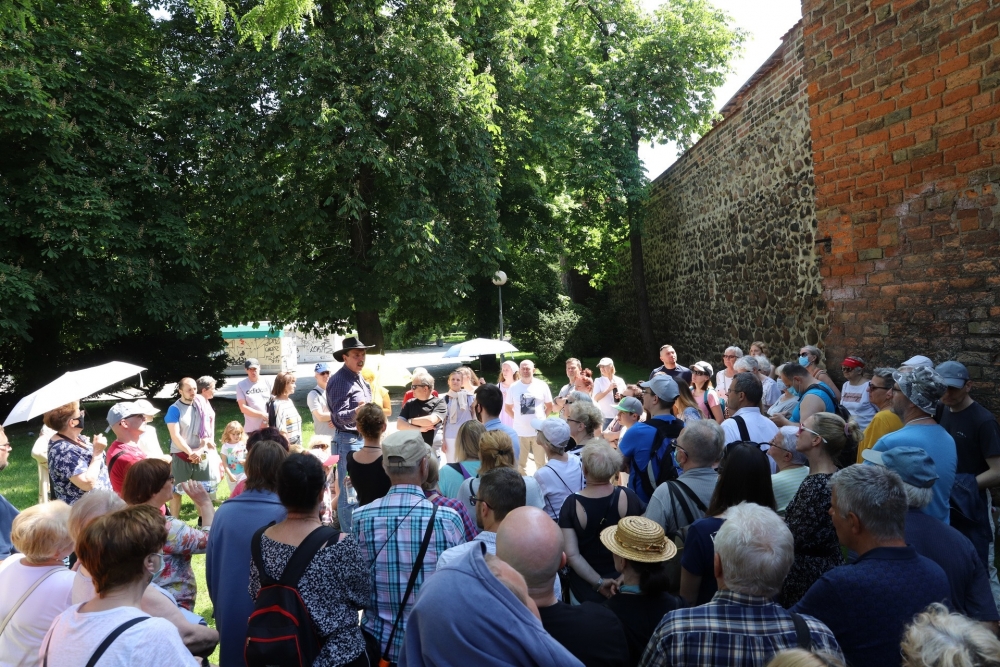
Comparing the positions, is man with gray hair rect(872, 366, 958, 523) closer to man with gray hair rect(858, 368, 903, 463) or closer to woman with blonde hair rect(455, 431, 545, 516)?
man with gray hair rect(858, 368, 903, 463)

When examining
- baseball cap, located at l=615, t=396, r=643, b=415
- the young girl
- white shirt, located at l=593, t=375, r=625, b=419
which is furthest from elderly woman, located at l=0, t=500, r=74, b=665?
white shirt, located at l=593, t=375, r=625, b=419

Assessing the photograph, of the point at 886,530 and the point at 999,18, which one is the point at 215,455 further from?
the point at 999,18

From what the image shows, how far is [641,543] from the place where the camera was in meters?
2.91

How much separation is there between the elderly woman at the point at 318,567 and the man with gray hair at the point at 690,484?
1.61 m

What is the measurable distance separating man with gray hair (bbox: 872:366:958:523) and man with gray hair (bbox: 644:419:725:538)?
0.93 meters

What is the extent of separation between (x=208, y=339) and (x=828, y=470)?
19.2 m

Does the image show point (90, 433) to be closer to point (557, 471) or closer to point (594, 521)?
point (557, 471)

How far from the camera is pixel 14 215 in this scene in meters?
13.6

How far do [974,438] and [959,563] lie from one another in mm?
1676

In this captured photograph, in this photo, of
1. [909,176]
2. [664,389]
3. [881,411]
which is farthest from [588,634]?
[909,176]

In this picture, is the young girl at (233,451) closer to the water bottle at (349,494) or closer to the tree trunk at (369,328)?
the water bottle at (349,494)

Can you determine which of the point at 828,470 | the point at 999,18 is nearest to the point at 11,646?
the point at 828,470

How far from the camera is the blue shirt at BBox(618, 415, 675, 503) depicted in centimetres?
456

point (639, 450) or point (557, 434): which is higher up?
point (557, 434)
